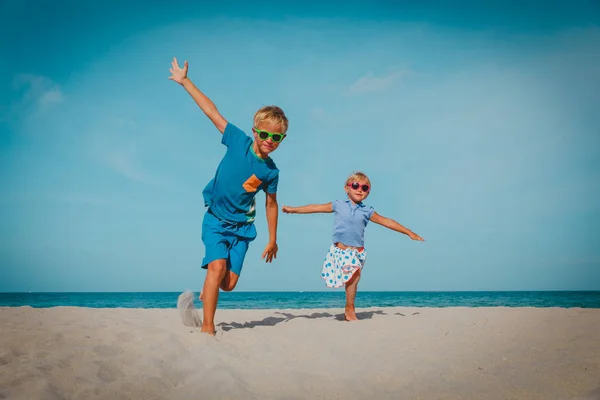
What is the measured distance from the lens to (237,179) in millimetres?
4332

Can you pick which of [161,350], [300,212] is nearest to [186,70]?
[300,212]

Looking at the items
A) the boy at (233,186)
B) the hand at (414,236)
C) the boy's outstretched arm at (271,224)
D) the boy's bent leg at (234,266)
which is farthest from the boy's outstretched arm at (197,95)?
the hand at (414,236)

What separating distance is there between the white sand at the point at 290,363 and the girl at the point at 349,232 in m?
1.51

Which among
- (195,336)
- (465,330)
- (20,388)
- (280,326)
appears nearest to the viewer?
(20,388)

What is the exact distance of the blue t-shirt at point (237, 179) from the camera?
14.3 feet

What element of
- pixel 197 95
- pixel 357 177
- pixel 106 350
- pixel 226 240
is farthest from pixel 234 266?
pixel 357 177

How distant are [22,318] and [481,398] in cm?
425

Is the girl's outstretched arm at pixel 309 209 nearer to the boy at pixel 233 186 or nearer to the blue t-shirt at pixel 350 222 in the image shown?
the blue t-shirt at pixel 350 222

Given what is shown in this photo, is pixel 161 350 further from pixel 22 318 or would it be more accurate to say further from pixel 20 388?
pixel 22 318

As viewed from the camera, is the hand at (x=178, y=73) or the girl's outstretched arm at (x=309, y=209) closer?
the hand at (x=178, y=73)

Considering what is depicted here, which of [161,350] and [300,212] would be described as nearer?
[161,350]

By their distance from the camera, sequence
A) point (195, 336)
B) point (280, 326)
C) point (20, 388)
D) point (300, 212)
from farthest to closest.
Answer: point (300, 212), point (280, 326), point (195, 336), point (20, 388)

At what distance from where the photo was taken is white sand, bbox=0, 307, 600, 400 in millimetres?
2414

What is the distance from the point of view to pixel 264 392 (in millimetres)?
2467
